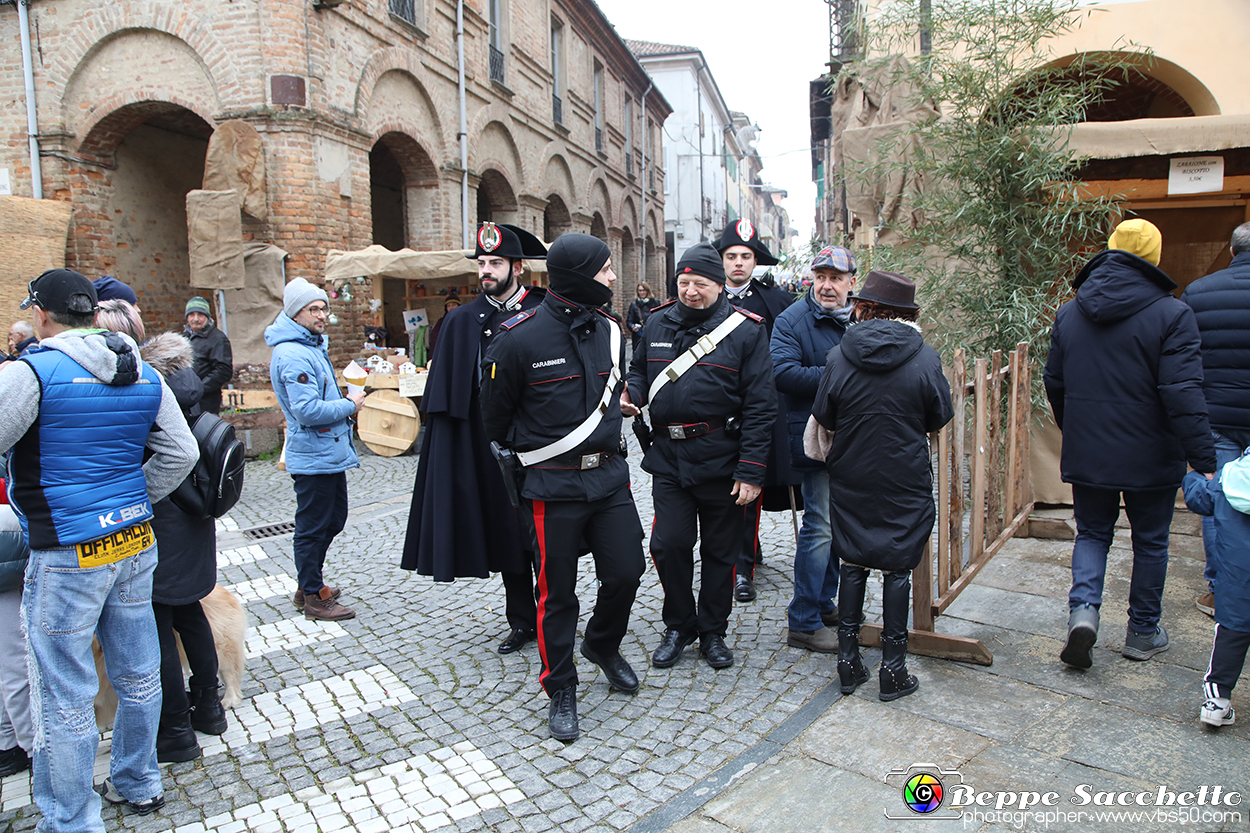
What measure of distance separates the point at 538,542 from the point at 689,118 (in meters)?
36.9

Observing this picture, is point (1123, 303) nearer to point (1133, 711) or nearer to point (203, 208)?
point (1133, 711)

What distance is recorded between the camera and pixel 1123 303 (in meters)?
3.59

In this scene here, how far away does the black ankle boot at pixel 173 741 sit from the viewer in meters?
3.23

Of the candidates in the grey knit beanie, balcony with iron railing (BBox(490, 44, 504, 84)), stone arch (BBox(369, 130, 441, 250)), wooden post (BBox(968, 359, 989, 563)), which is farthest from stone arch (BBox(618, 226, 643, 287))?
wooden post (BBox(968, 359, 989, 563))

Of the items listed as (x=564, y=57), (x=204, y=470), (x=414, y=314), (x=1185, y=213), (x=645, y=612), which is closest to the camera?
(x=204, y=470)

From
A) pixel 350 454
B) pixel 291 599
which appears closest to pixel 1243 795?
pixel 350 454

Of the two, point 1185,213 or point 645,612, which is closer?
point 645,612

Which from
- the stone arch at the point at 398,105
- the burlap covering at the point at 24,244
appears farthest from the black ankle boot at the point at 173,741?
the stone arch at the point at 398,105

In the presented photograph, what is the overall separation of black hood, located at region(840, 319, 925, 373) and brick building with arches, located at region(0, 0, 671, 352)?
9068 mm

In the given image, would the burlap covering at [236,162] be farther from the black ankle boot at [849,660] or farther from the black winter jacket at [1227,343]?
the black winter jacket at [1227,343]

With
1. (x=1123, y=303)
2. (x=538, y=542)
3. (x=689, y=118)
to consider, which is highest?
(x=689, y=118)

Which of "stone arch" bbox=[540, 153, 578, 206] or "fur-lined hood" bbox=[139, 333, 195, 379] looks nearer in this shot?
"fur-lined hood" bbox=[139, 333, 195, 379]

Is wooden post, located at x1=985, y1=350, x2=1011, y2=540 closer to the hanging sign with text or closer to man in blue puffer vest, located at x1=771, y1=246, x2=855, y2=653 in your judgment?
man in blue puffer vest, located at x1=771, y1=246, x2=855, y2=653

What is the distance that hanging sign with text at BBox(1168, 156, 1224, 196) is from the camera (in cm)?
566
